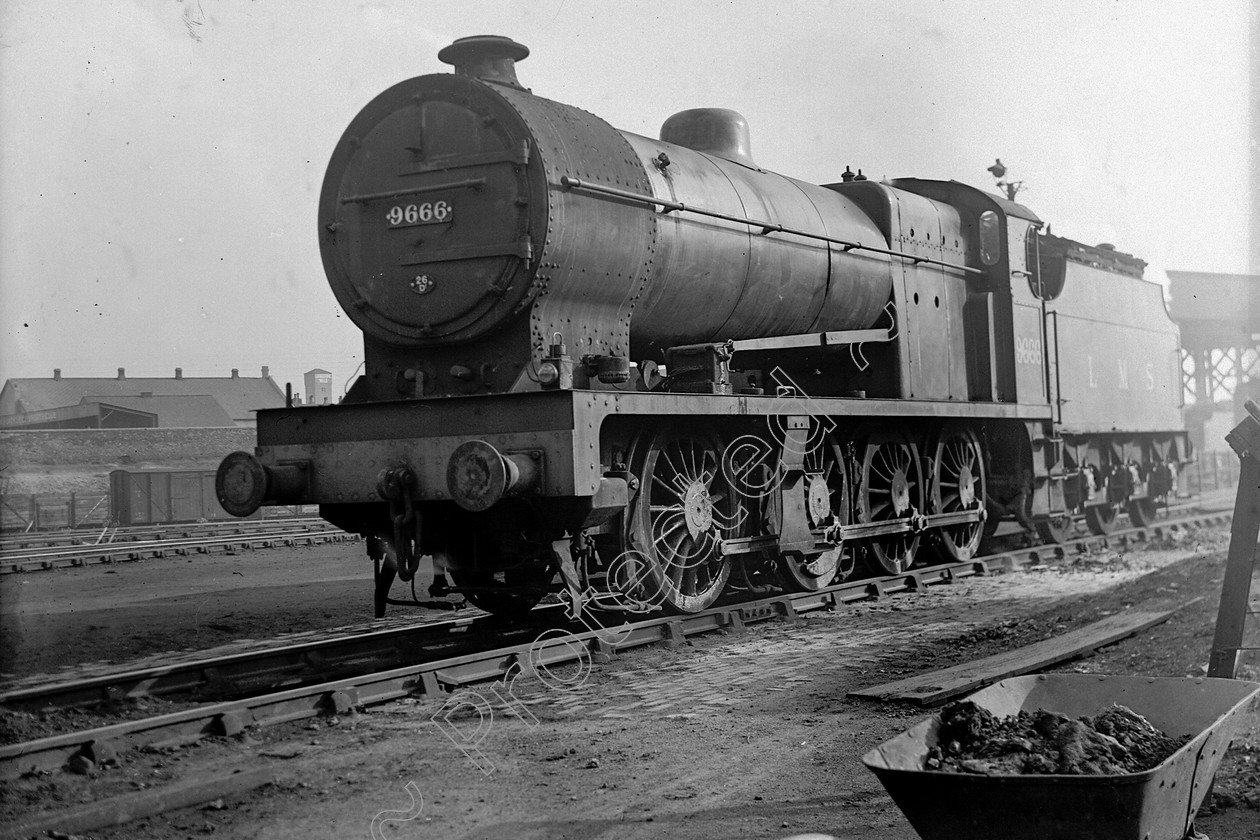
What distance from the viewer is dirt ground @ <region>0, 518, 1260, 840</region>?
411 cm

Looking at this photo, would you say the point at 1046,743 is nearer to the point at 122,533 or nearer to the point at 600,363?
the point at 600,363

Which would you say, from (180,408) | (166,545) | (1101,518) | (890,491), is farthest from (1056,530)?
(180,408)

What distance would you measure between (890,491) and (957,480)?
1617 millimetres

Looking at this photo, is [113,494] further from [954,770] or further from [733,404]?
[954,770]

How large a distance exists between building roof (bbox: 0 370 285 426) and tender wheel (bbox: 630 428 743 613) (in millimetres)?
34361

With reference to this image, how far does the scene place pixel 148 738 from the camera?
496 centimetres

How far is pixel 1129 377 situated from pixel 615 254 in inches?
391

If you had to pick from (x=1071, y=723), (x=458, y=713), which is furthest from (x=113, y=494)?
(x=1071, y=723)

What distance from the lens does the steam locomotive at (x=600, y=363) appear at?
22.4 ft

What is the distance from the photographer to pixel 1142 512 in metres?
16.2

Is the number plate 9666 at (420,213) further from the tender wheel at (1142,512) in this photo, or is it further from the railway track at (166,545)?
the tender wheel at (1142,512)

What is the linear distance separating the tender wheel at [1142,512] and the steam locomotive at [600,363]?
6325 millimetres

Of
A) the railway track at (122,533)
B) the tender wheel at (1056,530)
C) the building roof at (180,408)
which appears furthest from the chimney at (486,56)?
the building roof at (180,408)

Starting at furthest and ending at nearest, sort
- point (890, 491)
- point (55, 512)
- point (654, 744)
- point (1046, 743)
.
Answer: point (55, 512)
point (890, 491)
point (654, 744)
point (1046, 743)
